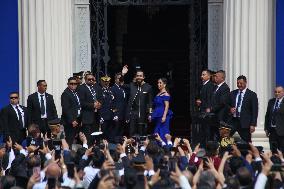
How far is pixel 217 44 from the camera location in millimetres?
20516

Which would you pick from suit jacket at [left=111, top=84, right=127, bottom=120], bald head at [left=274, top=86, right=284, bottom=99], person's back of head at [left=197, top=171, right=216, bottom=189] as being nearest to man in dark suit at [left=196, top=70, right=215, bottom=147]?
bald head at [left=274, top=86, right=284, bottom=99]

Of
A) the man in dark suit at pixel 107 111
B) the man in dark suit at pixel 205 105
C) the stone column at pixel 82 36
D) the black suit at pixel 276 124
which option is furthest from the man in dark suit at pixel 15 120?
the black suit at pixel 276 124

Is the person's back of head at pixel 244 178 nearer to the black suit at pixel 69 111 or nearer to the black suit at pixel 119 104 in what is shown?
the black suit at pixel 69 111

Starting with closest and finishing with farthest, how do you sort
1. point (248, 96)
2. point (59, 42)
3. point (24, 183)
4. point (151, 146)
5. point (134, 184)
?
point (134, 184) → point (24, 183) → point (151, 146) → point (248, 96) → point (59, 42)

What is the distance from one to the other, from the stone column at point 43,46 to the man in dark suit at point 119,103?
1.27 metres

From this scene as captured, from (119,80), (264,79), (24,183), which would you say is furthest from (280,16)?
(24,183)

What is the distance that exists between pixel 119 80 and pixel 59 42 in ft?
5.57

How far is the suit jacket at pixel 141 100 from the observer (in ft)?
64.6

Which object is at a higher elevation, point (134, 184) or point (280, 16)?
point (280, 16)

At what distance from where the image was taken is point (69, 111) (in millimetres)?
19016

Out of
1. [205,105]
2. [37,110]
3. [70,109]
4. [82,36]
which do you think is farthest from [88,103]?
[205,105]

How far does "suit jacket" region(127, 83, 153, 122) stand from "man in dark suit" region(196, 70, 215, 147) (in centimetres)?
113

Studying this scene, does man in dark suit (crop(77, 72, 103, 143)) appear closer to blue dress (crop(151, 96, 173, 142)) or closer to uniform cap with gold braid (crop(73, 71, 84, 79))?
uniform cap with gold braid (crop(73, 71, 84, 79))

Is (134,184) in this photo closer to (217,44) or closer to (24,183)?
(24,183)
